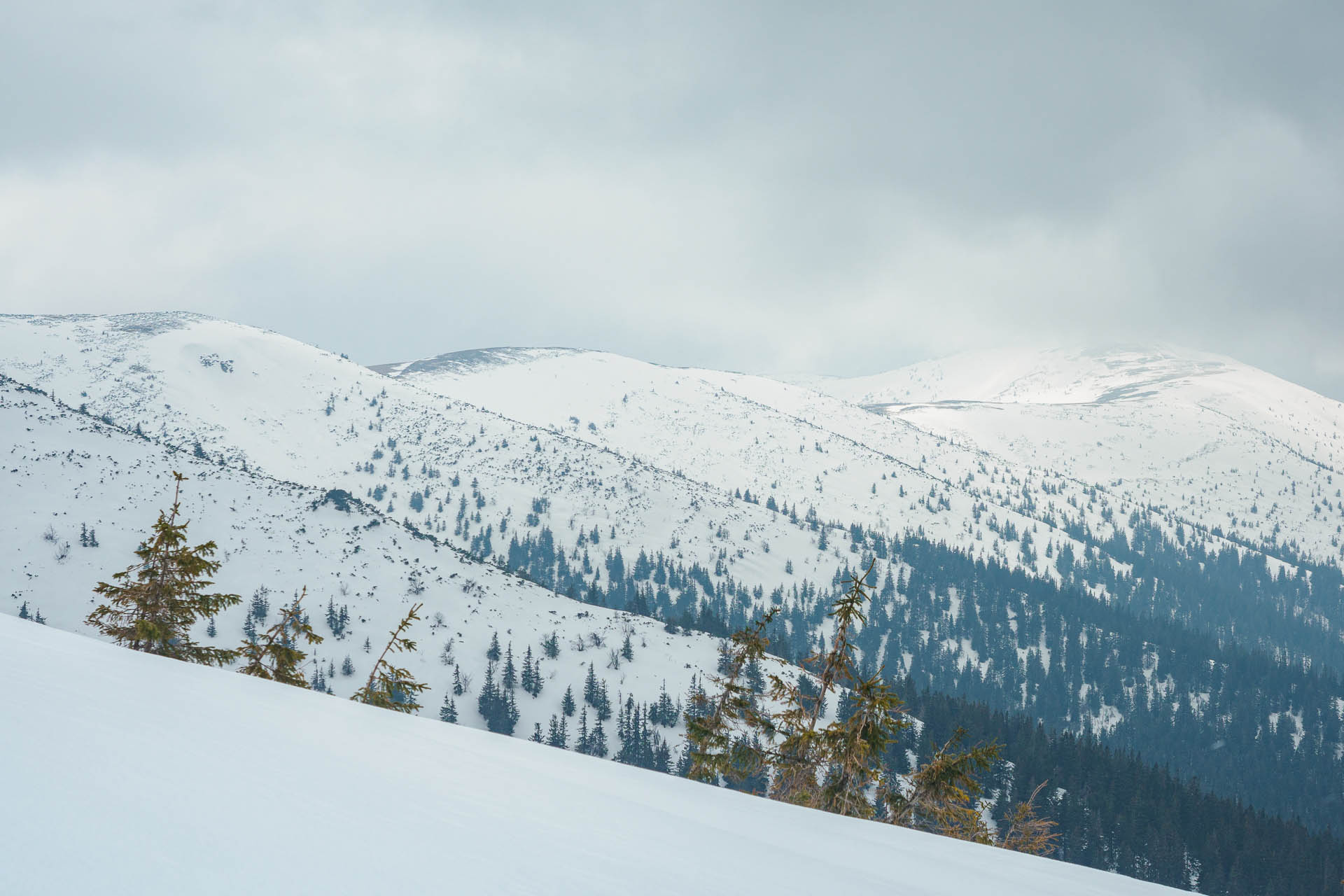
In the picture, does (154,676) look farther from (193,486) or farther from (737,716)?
(193,486)

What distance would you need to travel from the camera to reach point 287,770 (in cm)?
454

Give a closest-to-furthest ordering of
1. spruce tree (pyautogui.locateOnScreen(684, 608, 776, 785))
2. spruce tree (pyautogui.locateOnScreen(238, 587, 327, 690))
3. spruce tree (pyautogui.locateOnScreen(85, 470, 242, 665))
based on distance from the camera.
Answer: spruce tree (pyautogui.locateOnScreen(85, 470, 242, 665)), spruce tree (pyautogui.locateOnScreen(238, 587, 327, 690)), spruce tree (pyautogui.locateOnScreen(684, 608, 776, 785))

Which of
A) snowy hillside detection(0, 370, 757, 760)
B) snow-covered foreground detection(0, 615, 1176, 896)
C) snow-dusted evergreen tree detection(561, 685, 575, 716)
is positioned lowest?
snow-dusted evergreen tree detection(561, 685, 575, 716)

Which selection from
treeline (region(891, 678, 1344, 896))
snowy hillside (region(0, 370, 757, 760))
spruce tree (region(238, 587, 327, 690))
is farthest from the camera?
snowy hillside (region(0, 370, 757, 760))

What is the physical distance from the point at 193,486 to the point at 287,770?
17860 centimetres

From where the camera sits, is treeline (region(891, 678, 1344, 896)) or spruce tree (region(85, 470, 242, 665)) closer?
spruce tree (region(85, 470, 242, 665))

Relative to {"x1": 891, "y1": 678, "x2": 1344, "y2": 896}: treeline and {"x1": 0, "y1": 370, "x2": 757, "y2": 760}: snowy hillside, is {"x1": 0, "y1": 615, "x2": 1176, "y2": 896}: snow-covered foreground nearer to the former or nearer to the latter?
{"x1": 0, "y1": 370, "x2": 757, "y2": 760}: snowy hillside

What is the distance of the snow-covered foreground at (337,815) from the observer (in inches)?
111

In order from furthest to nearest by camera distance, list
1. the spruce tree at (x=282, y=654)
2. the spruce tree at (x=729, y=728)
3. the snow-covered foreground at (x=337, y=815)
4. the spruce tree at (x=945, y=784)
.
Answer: the spruce tree at (x=729, y=728) < the spruce tree at (x=282, y=654) < the spruce tree at (x=945, y=784) < the snow-covered foreground at (x=337, y=815)

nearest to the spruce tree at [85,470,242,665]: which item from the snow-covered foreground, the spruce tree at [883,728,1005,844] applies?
the snow-covered foreground

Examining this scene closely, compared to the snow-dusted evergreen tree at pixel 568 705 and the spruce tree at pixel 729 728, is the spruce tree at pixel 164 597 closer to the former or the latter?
the spruce tree at pixel 729 728

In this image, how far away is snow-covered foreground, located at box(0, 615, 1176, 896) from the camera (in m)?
2.81

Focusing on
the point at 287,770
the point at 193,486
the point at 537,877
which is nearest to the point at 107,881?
the point at 537,877

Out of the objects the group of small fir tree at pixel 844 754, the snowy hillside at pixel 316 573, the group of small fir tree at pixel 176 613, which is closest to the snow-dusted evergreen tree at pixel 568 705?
the snowy hillside at pixel 316 573
